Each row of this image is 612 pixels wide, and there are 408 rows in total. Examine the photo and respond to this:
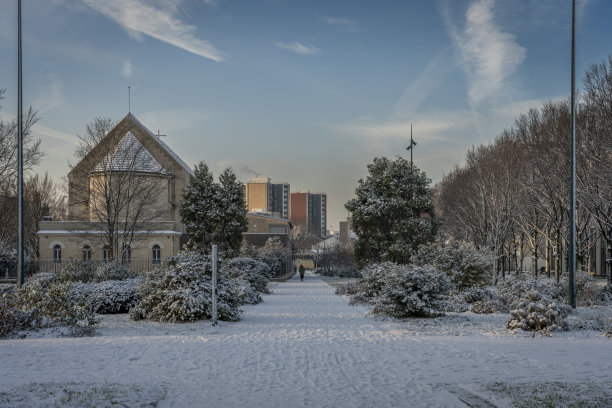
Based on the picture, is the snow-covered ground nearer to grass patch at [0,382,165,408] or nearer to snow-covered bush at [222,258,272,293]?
grass patch at [0,382,165,408]

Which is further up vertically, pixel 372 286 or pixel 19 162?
pixel 19 162

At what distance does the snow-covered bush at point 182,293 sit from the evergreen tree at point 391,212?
1609 centimetres

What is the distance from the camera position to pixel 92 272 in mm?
23766

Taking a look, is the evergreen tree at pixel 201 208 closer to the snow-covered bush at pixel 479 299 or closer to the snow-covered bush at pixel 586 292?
the snow-covered bush at pixel 479 299

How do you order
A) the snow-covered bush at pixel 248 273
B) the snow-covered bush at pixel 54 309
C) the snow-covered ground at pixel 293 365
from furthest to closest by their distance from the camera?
1. the snow-covered bush at pixel 248 273
2. the snow-covered bush at pixel 54 309
3. the snow-covered ground at pixel 293 365

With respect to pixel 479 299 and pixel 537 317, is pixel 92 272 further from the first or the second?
pixel 537 317

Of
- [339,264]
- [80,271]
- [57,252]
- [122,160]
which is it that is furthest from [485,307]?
[339,264]

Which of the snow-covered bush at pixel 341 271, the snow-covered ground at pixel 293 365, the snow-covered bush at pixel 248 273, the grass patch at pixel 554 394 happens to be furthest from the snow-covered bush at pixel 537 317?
the snow-covered bush at pixel 341 271

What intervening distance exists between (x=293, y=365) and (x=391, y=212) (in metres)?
23.3

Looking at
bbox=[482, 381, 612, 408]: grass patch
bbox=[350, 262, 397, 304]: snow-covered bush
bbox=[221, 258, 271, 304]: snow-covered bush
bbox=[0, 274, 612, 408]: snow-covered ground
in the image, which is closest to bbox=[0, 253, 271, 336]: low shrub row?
bbox=[0, 274, 612, 408]: snow-covered ground

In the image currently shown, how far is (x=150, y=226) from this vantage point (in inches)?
1508

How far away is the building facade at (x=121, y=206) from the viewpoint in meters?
30.9

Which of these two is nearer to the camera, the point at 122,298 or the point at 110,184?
the point at 122,298

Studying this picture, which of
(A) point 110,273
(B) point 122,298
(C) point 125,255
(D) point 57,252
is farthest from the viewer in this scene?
(D) point 57,252
